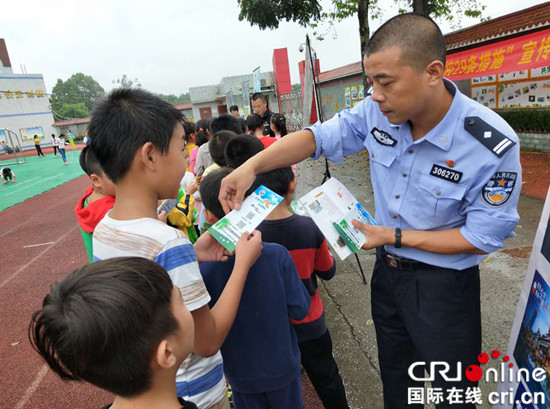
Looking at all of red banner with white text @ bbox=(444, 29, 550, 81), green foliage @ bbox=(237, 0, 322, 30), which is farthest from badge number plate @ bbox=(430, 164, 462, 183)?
green foliage @ bbox=(237, 0, 322, 30)

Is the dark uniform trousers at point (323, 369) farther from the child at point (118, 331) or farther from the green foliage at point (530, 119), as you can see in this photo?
the green foliage at point (530, 119)

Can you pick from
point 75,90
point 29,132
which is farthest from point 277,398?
point 75,90

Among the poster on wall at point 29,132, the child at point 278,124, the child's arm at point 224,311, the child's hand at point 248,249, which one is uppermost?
the poster on wall at point 29,132

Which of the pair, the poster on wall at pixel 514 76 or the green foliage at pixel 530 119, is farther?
the poster on wall at pixel 514 76

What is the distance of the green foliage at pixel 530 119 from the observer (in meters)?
7.76

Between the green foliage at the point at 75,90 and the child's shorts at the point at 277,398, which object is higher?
the green foliage at the point at 75,90

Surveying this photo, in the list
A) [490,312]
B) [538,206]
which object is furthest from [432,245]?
[538,206]

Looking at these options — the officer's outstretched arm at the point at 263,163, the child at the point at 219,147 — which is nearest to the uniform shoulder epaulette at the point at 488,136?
the officer's outstretched arm at the point at 263,163

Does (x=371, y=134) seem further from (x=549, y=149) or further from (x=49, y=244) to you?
(x=549, y=149)

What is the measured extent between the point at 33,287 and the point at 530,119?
1031 cm

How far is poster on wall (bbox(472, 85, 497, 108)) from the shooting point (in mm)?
8953

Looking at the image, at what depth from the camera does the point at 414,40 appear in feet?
4.24

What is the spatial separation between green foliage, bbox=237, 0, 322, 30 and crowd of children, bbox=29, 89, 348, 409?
411 inches

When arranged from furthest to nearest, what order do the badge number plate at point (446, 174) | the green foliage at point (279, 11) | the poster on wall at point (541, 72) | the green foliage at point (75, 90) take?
1. the green foliage at point (75, 90)
2. the green foliage at point (279, 11)
3. the poster on wall at point (541, 72)
4. the badge number plate at point (446, 174)
